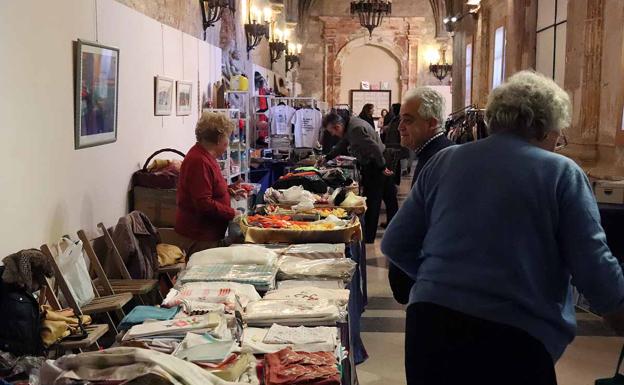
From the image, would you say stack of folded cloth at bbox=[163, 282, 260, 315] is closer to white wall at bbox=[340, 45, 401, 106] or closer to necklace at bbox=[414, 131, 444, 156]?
necklace at bbox=[414, 131, 444, 156]

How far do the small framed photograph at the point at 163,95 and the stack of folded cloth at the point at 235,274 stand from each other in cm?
343

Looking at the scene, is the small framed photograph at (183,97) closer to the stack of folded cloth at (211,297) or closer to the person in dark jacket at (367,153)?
the person in dark jacket at (367,153)

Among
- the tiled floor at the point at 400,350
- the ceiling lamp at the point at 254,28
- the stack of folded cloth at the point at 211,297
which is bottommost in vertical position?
the tiled floor at the point at 400,350

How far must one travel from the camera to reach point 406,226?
2.41m

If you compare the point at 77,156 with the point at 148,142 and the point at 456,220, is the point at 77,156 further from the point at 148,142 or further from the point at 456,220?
the point at 456,220

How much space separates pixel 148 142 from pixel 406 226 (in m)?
4.49

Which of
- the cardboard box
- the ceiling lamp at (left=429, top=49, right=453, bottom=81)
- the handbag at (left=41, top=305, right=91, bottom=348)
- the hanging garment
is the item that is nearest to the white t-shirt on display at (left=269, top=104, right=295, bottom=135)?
the hanging garment

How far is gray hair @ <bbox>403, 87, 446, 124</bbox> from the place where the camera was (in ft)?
11.1

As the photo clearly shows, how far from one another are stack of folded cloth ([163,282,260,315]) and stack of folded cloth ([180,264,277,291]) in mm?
80

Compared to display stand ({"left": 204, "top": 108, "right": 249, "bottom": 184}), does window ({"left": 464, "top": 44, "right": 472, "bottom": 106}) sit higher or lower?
higher

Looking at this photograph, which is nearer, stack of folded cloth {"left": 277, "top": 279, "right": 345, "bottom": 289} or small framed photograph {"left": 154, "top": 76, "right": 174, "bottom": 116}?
stack of folded cloth {"left": 277, "top": 279, "right": 345, "bottom": 289}

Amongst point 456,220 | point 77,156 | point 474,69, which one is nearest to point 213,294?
point 456,220

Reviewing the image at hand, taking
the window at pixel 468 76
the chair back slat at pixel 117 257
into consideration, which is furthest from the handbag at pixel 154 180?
the window at pixel 468 76

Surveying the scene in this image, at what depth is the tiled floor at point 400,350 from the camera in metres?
4.43
